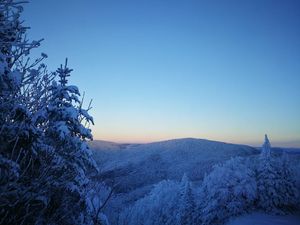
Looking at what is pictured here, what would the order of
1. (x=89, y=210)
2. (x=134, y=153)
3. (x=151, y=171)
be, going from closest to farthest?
1. (x=89, y=210)
2. (x=151, y=171)
3. (x=134, y=153)

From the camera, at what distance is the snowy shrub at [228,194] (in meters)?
31.9

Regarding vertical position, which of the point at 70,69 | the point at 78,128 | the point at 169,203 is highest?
the point at 70,69

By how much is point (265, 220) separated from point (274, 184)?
19.2 ft

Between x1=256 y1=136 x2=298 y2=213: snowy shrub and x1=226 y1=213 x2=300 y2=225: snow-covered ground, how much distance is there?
136 centimetres

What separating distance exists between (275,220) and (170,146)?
15182cm

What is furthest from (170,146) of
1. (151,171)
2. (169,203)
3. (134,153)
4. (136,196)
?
(169,203)

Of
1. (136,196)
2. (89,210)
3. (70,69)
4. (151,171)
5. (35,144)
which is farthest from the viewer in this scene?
(151,171)

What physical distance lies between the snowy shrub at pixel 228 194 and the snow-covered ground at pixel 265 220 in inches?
43.9

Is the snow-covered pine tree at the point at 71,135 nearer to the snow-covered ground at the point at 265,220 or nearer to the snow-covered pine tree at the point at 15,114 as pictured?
the snow-covered pine tree at the point at 15,114

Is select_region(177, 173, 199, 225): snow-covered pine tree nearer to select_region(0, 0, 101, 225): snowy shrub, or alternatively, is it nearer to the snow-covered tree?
the snow-covered tree

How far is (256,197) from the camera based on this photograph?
109 feet

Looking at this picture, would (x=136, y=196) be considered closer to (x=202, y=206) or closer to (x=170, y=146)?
(x=202, y=206)

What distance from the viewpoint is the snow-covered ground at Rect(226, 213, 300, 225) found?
2922 centimetres

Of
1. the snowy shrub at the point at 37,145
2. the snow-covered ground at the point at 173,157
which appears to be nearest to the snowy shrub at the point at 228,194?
the snowy shrub at the point at 37,145
